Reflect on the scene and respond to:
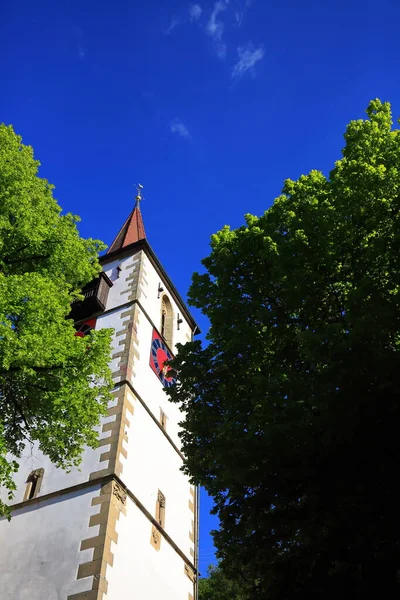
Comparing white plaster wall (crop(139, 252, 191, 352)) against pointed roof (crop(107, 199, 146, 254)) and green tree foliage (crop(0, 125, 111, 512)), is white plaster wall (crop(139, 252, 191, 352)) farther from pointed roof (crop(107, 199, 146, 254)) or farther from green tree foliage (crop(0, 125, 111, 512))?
green tree foliage (crop(0, 125, 111, 512))

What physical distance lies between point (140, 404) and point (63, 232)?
A: 19.9 feet

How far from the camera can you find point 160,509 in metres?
14.9

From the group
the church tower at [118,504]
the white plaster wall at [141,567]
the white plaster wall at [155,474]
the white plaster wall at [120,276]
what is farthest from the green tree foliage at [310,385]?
the white plaster wall at [120,276]

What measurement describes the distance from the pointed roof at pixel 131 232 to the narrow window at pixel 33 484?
13234mm

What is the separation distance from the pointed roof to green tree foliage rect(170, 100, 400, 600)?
16.2 metres

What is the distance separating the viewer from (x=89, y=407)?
10125mm

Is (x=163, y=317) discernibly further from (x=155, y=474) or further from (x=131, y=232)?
(x=155, y=474)

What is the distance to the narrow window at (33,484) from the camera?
13594mm

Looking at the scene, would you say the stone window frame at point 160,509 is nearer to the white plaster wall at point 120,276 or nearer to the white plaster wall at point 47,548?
the white plaster wall at point 47,548

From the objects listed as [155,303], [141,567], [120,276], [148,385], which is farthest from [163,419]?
[120,276]

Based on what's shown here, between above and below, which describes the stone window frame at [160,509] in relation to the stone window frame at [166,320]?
below

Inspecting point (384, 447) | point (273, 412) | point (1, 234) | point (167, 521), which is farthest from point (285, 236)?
point (167, 521)

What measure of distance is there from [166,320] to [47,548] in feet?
38.0

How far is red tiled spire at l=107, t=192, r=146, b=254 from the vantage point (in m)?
26.5
